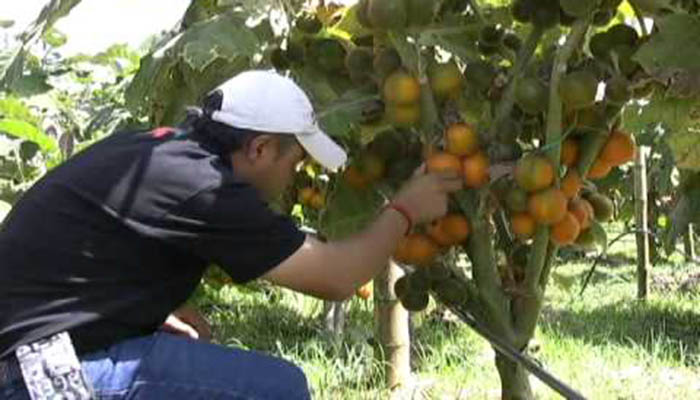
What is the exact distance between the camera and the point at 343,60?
2.63m

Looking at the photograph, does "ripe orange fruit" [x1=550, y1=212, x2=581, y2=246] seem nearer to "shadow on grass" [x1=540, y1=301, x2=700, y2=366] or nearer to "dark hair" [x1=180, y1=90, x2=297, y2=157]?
"dark hair" [x1=180, y1=90, x2=297, y2=157]

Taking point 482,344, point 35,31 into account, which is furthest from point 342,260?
point 482,344

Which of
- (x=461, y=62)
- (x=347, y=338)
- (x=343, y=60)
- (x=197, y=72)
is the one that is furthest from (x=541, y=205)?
(x=347, y=338)

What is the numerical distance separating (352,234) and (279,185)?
0.25 metres

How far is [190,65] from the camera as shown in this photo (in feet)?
9.14

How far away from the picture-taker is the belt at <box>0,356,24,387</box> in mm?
2475

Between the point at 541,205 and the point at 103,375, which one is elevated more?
the point at 541,205

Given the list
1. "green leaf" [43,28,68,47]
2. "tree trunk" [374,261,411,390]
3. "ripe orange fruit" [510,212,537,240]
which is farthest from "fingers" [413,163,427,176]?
"green leaf" [43,28,68,47]

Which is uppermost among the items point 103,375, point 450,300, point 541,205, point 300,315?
point 541,205

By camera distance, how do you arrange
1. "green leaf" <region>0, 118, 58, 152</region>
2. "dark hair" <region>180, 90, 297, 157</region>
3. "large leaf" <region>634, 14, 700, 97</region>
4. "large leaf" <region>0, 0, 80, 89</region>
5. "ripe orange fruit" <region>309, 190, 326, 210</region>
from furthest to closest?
1. "green leaf" <region>0, 118, 58, 152</region>
2. "ripe orange fruit" <region>309, 190, 326, 210</region>
3. "large leaf" <region>0, 0, 80, 89</region>
4. "dark hair" <region>180, 90, 297, 157</region>
5. "large leaf" <region>634, 14, 700, 97</region>

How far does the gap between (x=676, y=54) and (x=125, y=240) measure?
1.25 m

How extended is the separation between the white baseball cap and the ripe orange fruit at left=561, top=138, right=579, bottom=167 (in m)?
0.54

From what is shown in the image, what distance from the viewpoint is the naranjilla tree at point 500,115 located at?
219 cm

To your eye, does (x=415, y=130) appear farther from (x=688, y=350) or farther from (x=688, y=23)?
(x=688, y=350)
